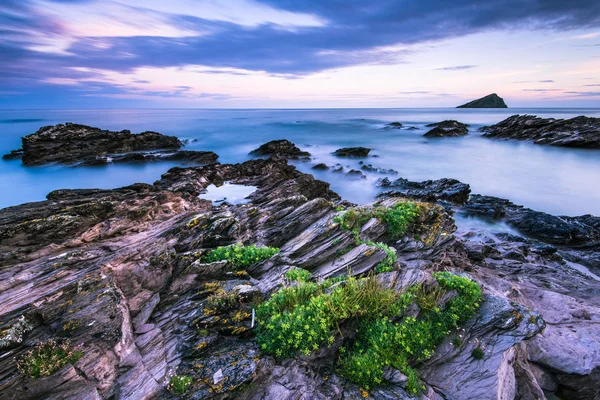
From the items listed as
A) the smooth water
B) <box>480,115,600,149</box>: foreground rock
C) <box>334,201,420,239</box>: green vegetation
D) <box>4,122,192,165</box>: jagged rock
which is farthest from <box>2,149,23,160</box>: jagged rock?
<box>480,115,600,149</box>: foreground rock

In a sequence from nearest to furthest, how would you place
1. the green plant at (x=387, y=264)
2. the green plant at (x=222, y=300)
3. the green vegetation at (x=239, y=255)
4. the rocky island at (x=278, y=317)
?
the rocky island at (x=278, y=317)
the green plant at (x=222, y=300)
the green plant at (x=387, y=264)
the green vegetation at (x=239, y=255)

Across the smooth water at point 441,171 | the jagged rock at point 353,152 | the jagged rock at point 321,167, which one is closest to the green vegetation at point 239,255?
the smooth water at point 441,171

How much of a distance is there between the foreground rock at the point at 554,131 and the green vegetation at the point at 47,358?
6277 cm

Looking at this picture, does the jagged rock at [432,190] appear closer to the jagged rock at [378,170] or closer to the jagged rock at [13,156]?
the jagged rock at [378,170]

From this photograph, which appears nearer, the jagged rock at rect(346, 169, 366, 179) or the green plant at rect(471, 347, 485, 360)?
the green plant at rect(471, 347, 485, 360)

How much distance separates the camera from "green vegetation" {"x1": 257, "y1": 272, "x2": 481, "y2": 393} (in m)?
6.62

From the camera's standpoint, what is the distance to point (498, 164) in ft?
125

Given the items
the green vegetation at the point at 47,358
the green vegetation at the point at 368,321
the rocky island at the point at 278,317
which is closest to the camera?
the green vegetation at the point at 47,358

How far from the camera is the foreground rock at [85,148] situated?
34.5m

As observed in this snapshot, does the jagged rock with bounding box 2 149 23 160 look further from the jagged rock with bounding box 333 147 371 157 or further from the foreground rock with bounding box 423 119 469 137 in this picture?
the foreground rock with bounding box 423 119 469 137

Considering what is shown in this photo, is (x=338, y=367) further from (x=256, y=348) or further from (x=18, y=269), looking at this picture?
(x=18, y=269)

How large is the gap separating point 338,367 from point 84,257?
27.3 ft

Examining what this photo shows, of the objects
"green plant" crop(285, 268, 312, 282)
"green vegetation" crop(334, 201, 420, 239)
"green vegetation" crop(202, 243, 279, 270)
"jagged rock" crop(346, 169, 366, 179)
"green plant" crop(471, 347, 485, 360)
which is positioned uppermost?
"green vegetation" crop(334, 201, 420, 239)

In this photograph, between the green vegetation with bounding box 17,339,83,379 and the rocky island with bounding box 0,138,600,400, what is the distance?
0.08 ft
